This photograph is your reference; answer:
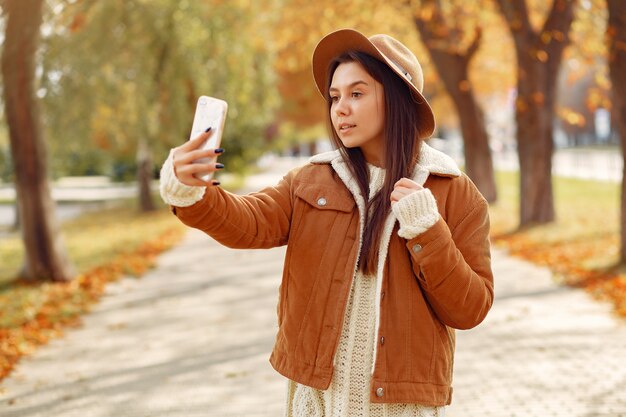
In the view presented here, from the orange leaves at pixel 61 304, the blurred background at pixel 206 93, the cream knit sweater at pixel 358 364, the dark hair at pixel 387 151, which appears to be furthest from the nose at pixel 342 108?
the blurred background at pixel 206 93

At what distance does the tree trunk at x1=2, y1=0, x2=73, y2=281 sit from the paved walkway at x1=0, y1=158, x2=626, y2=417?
1.29 m

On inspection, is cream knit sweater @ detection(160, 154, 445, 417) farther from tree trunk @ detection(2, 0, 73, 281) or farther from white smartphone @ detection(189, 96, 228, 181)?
tree trunk @ detection(2, 0, 73, 281)

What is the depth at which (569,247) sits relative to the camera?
12.6 meters

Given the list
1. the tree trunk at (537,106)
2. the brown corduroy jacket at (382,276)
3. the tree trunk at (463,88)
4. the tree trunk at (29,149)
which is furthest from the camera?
the tree trunk at (463,88)

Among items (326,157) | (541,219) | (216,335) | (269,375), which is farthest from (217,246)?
(326,157)

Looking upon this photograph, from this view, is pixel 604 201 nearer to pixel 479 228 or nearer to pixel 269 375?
pixel 269 375

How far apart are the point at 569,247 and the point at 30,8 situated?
8353 mm

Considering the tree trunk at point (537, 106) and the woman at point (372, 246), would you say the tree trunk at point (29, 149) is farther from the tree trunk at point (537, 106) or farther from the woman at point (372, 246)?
the woman at point (372, 246)

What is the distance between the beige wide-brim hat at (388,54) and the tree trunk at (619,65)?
7758 mm

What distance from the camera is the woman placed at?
7.74 ft

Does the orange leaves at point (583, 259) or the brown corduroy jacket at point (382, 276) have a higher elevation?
the brown corduroy jacket at point (382, 276)

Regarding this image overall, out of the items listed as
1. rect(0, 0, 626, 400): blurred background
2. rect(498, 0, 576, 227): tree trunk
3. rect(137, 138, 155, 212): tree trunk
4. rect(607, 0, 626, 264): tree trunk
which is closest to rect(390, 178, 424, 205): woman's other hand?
rect(0, 0, 626, 400): blurred background

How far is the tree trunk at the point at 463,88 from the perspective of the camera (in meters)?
16.1

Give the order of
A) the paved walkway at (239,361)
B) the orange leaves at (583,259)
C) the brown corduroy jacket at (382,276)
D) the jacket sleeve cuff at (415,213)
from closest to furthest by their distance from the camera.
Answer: the jacket sleeve cuff at (415,213) < the brown corduroy jacket at (382,276) < the paved walkway at (239,361) < the orange leaves at (583,259)
